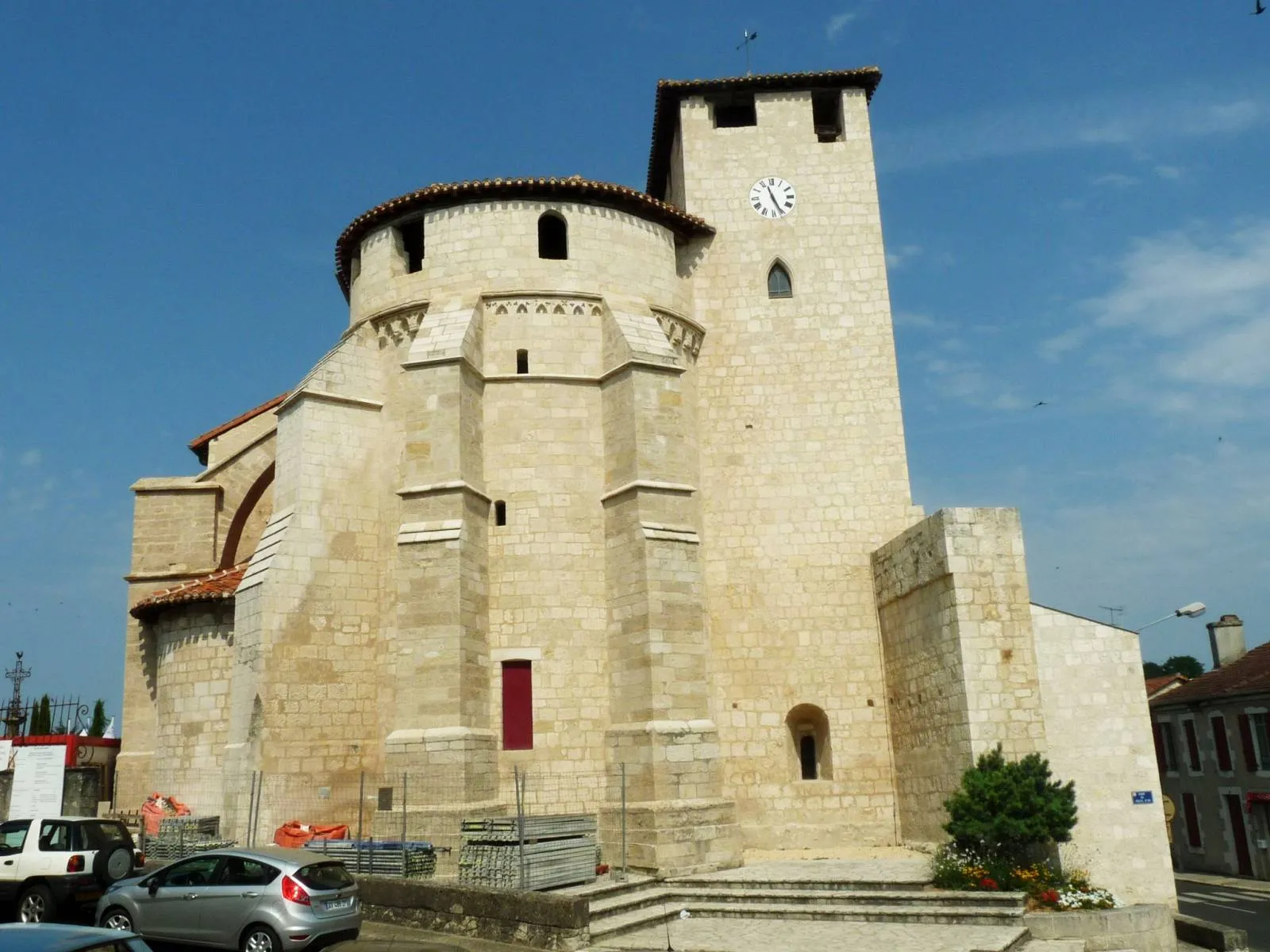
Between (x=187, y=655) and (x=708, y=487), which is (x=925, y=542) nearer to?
(x=708, y=487)

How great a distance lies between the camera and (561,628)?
1778 cm

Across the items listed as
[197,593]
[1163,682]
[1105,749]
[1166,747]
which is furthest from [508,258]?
[1163,682]

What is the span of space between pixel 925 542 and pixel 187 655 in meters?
13.5

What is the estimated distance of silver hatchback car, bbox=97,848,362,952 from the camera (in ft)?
33.8

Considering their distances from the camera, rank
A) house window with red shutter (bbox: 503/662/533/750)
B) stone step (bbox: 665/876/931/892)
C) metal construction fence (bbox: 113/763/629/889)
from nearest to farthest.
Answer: metal construction fence (bbox: 113/763/629/889) < stone step (bbox: 665/876/931/892) < house window with red shutter (bbox: 503/662/533/750)

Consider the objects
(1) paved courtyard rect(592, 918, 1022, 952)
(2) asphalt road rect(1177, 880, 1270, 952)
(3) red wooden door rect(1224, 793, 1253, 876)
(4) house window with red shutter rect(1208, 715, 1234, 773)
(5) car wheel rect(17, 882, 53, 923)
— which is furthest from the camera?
(4) house window with red shutter rect(1208, 715, 1234, 773)

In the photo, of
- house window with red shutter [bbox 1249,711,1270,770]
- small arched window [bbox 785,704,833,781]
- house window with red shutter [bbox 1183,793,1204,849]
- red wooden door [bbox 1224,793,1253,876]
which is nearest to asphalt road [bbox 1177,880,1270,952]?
red wooden door [bbox 1224,793,1253,876]

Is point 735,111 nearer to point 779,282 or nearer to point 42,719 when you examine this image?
point 779,282

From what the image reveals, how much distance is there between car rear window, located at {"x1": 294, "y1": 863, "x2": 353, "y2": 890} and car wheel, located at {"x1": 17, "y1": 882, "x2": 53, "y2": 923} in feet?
12.5

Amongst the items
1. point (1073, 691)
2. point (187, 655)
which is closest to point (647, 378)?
point (1073, 691)

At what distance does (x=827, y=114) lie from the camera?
2370 centimetres

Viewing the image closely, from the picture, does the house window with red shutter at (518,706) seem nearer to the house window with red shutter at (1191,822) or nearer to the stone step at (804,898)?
the stone step at (804,898)

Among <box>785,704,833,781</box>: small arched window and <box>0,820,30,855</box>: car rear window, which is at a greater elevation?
<box>785,704,833,781</box>: small arched window

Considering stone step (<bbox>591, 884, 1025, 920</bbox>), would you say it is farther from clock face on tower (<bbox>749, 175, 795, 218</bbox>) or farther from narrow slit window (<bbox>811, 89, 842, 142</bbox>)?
narrow slit window (<bbox>811, 89, 842, 142</bbox>)
